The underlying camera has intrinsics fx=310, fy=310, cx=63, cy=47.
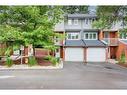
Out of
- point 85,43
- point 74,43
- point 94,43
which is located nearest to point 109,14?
point 94,43

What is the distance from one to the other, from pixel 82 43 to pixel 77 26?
358 cm

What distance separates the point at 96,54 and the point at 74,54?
234cm

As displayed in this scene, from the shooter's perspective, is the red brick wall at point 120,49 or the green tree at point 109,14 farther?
the red brick wall at point 120,49

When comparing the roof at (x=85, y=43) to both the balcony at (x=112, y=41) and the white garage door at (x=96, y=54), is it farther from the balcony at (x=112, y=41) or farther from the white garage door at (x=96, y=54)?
the balcony at (x=112, y=41)

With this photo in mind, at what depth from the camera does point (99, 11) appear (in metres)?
20.9

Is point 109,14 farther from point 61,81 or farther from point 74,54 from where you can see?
point 74,54

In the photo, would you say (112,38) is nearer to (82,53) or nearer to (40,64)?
(82,53)

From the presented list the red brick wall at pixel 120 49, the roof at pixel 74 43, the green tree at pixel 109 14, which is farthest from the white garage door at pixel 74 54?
the green tree at pixel 109 14

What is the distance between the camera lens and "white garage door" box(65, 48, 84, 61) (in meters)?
32.8

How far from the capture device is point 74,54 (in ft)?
108

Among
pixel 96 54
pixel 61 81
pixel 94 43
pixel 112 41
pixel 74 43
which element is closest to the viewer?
pixel 61 81

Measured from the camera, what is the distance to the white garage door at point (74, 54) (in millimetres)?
32812

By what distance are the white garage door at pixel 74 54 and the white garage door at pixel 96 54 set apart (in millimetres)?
773
